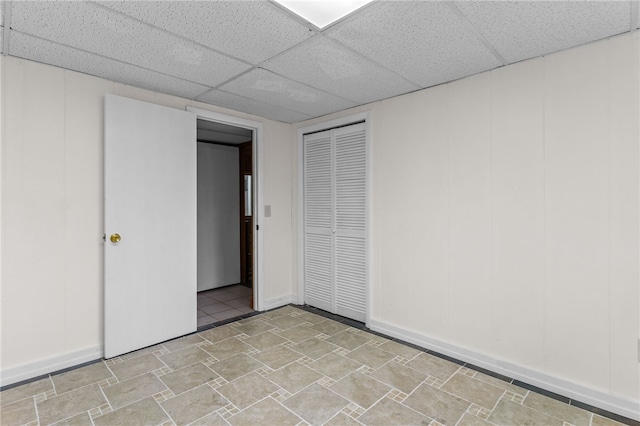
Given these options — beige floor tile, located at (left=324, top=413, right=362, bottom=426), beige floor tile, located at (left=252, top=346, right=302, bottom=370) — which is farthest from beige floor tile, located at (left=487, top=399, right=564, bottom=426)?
beige floor tile, located at (left=252, top=346, right=302, bottom=370)

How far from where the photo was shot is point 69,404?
86.7 inches

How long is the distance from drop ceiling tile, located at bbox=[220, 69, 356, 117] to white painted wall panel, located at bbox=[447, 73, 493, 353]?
1218 millimetres

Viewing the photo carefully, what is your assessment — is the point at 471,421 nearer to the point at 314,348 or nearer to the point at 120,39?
the point at 314,348

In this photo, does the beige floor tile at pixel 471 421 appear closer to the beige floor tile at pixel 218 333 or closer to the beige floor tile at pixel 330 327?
the beige floor tile at pixel 330 327

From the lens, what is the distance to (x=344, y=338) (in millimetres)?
3309

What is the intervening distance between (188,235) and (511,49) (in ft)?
10.5

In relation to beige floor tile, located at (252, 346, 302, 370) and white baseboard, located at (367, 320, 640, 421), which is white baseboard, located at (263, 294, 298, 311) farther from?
white baseboard, located at (367, 320, 640, 421)

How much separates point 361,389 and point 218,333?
5.60 feet

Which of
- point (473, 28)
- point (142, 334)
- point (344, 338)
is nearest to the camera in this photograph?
point (473, 28)

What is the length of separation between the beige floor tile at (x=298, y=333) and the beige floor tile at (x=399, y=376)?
90cm

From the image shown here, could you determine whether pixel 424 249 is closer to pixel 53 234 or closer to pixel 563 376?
pixel 563 376

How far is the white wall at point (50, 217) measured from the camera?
2.47 meters

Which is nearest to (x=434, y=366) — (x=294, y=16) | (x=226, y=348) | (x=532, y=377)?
(x=532, y=377)

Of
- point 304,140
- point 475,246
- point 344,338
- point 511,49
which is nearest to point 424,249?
point 475,246
